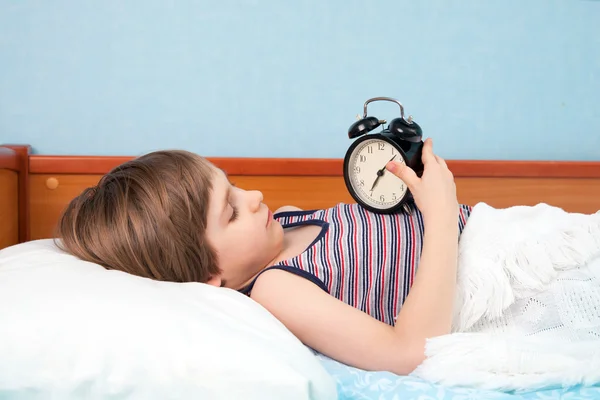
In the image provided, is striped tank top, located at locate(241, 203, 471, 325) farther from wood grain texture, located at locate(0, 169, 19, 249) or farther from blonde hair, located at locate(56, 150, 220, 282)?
wood grain texture, located at locate(0, 169, 19, 249)

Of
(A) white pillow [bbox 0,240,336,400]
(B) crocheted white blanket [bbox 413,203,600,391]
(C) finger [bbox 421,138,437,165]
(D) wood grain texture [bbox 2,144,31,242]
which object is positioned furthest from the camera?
(D) wood grain texture [bbox 2,144,31,242]

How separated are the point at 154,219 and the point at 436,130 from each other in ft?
2.85

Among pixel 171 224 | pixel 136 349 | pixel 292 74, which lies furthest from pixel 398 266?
pixel 292 74

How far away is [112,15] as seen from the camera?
58.2 inches

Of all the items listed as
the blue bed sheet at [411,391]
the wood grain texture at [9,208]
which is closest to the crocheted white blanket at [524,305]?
the blue bed sheet at [411,391]

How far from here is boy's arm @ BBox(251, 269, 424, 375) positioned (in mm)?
903

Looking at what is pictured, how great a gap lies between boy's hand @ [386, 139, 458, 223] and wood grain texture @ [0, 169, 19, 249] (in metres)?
0.82

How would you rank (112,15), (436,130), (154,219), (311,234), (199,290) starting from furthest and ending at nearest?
1. (436,130)
2. (112,15)
3. (311,234)
4. (154,219)
5. (199,290)

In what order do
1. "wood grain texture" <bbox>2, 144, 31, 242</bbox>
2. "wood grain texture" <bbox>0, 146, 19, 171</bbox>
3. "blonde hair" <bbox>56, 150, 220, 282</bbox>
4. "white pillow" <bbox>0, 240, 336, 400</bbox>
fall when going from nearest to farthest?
"white pillow" <bbox>0, 240, 336, 400</bbox>, "blonde hair" <bbox>56, 150, 220, 282</bbox>, "wood grain texture" <bbox>0, 146, 19, 171</bbox>, "wood grain texture" <bbox>2, 144, 31, 242</bbox>

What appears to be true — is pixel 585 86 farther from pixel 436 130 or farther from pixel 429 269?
pixel 429 269

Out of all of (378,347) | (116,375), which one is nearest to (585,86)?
(378,347)

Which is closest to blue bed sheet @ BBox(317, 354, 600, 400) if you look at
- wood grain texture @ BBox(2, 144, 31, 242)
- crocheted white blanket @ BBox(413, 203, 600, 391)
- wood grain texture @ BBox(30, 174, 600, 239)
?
crocheted white blanket @ BBox(413, 203, 600, 391)

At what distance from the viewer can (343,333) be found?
910 mm

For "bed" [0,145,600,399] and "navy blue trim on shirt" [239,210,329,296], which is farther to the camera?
"bed" [0,145,600,399]
